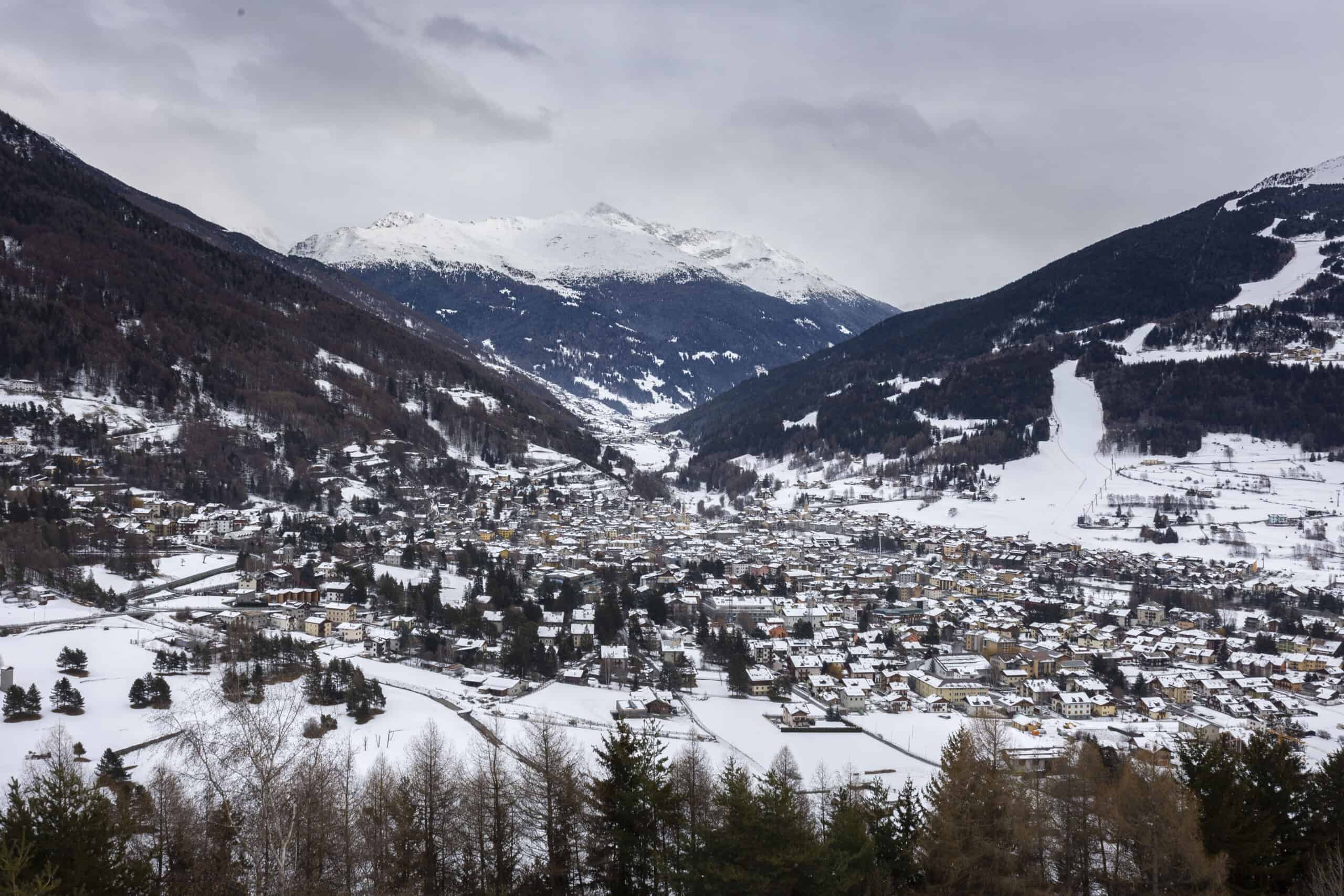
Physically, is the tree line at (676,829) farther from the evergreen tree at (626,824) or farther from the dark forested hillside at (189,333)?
the dark forested hillside at (189,333)

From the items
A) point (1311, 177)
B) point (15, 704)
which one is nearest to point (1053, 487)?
point (15, 704)

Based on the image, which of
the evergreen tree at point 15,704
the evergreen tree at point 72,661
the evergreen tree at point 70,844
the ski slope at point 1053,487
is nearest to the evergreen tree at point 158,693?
the evergreen tree at point 15,704

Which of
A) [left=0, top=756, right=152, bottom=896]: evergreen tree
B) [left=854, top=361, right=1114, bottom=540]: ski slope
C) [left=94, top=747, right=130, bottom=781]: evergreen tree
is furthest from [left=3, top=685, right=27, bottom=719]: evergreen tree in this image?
[left=854, top=361, right=1114, bottom=540]: ski slope

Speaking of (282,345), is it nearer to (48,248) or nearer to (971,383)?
(48,248)

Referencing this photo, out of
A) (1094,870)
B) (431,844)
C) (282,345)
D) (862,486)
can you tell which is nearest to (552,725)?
(431,844)

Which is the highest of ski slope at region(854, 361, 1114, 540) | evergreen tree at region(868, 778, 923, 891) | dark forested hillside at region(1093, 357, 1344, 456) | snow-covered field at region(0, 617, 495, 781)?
dark forested hillside at region(1093, 357, 1344, 456)

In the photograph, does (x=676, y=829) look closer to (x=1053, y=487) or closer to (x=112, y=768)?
(x=112, y=768)

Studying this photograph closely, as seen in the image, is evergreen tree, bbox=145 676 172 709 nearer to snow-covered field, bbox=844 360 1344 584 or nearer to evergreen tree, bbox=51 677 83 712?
evergreen tree, bbox=51 677 83 712
